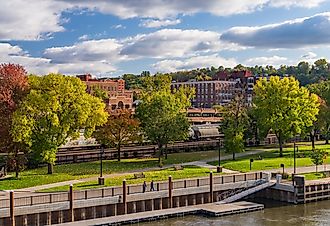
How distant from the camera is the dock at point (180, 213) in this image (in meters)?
41.3

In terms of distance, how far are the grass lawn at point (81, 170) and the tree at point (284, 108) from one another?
30.6ft

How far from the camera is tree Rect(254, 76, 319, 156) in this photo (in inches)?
2945

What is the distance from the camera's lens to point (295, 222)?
142 ft

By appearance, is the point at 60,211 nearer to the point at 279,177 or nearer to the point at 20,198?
the point at 20,198

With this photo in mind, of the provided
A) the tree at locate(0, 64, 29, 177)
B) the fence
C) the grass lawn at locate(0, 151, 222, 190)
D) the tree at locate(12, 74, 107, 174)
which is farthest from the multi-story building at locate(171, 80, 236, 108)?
the fence

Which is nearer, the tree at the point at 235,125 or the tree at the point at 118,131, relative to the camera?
the tree at the point at 118,131

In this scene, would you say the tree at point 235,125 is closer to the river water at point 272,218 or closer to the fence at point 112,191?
the fence at point 112,191

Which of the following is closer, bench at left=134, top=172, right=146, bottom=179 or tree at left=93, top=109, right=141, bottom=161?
bench at left=134, top=172, right=146, bottom=179

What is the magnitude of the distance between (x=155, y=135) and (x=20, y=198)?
2691 centimetres

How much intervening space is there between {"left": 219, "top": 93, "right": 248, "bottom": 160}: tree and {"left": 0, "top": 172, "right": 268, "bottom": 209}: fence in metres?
14.1

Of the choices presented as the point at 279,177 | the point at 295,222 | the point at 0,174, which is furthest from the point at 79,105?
the point at 295,222

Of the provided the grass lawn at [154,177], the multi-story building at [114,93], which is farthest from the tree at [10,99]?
the multi-story building at [114,93]

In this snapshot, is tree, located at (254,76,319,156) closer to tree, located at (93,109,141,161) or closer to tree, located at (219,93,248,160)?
tree, located at (219,93,248,160)

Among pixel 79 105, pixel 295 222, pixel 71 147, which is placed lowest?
pixel 295 222
